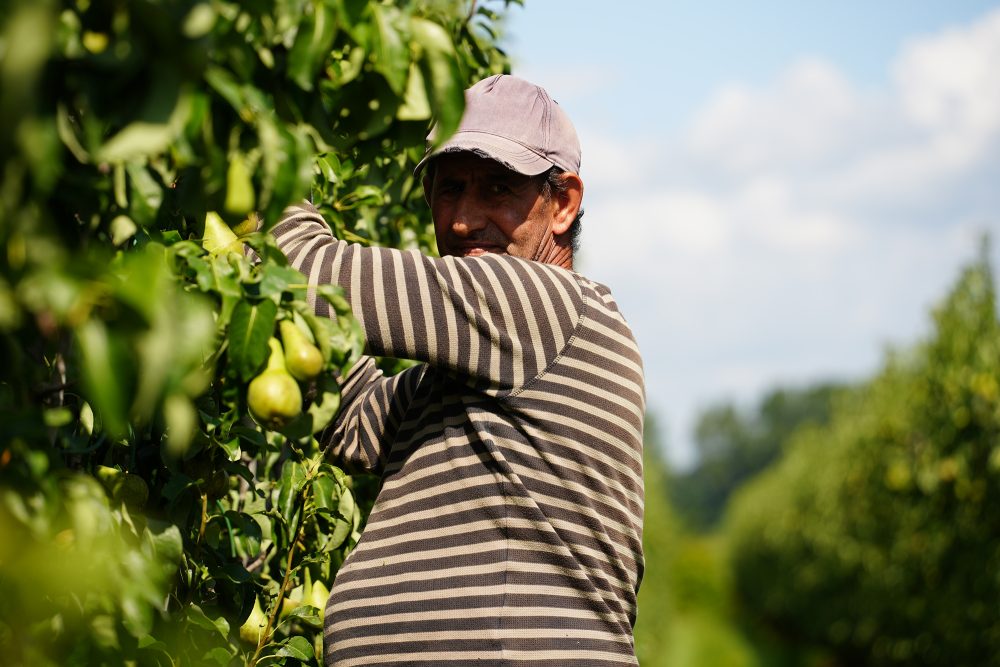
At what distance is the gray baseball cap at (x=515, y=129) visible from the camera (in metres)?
2.17

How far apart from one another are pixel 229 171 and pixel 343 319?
364mm

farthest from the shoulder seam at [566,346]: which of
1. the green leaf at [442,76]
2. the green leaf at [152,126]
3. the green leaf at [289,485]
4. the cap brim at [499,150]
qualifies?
the green leaf at [152,126]

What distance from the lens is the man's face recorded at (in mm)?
2275

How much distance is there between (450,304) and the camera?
6.02ft

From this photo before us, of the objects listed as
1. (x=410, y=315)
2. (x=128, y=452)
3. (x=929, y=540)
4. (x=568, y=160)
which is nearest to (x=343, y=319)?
(x=410, y=315)

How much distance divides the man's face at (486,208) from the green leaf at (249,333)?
1.01 m

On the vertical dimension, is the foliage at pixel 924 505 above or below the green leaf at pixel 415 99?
below

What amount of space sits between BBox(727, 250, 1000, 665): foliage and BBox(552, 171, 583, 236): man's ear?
27.7 ft

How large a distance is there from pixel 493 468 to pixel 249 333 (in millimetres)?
767

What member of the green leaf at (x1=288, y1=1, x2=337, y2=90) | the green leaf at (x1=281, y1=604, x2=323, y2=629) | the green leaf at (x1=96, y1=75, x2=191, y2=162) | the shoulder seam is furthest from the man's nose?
the green leaf at (x1=96, y1=75, x2=191, y2=162)

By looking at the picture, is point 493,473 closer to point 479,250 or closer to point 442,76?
point 479,250

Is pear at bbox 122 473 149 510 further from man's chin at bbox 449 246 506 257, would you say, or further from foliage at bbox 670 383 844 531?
foliage at bbox 670 383 844 531

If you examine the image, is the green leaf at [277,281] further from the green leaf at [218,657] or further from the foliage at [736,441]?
the foliage at [736,441]

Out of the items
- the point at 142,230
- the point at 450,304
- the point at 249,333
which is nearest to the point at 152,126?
the point at 249,333
